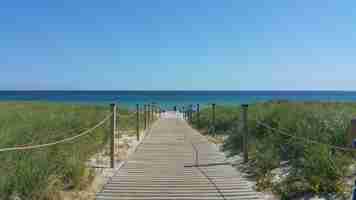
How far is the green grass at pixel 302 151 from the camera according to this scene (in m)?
5.71

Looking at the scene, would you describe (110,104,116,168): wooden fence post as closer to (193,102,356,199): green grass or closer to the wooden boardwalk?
the wooden boardwalk

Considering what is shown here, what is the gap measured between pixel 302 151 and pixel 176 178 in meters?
2.51

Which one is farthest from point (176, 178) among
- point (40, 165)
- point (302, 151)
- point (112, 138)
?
point (40, 165)

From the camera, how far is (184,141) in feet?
41.1

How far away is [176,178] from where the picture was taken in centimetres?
705

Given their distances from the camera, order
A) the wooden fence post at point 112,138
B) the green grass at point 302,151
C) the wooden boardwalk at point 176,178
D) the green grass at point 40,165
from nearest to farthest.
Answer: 1. the green grass at point 40,165
2. the green grass at point 302,151
3. the wooden boardwalk at point 176,178
4. the wooden fence post at point 112,138

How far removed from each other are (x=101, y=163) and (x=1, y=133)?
2.32 m

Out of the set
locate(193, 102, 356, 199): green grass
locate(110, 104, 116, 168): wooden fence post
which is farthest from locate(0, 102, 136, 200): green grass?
locate(193, 102, 356, 199): green grass

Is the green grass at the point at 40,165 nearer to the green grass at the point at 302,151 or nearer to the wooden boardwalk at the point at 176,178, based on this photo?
the wooden boardwalk at the point at 176,178

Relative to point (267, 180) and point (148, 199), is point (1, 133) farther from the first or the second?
point (267, 180)

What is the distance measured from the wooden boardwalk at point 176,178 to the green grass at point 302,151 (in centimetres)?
56

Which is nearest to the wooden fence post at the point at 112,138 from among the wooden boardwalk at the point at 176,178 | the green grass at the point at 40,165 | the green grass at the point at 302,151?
the wooden boardwalk at the point at 176,178

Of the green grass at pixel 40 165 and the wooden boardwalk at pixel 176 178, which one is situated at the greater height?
the green grass at pixel 40 165

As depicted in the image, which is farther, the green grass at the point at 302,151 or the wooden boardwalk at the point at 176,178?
the wooden boardwalk at the point at 176,178
